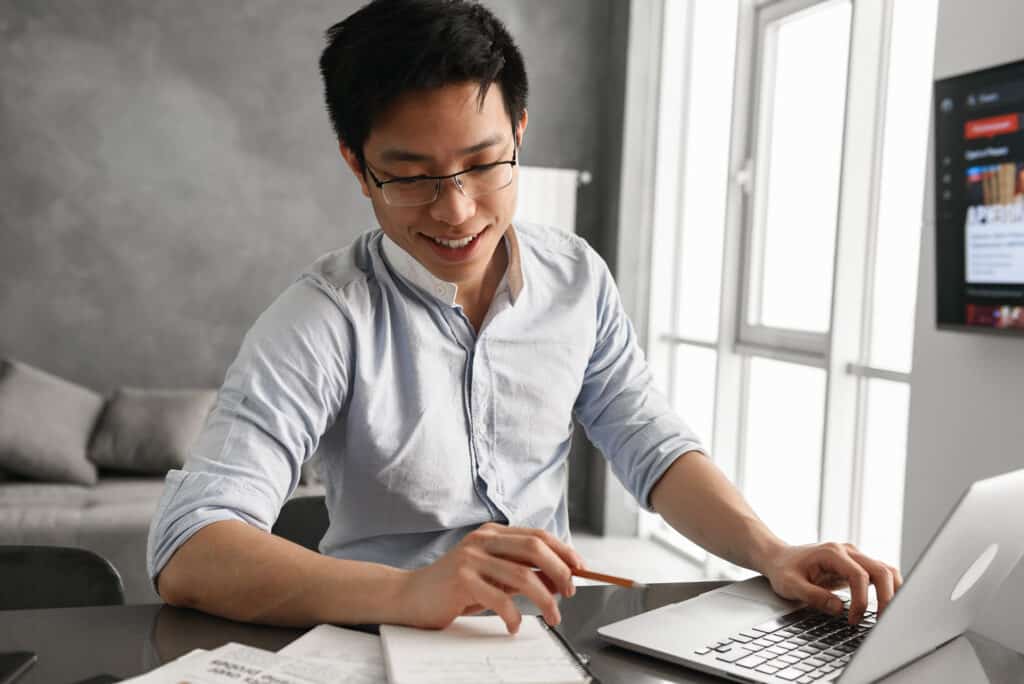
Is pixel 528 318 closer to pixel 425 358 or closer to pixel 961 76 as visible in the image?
pixel 425 358

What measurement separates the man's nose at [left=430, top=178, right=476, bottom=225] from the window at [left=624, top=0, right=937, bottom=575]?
7.12 ft

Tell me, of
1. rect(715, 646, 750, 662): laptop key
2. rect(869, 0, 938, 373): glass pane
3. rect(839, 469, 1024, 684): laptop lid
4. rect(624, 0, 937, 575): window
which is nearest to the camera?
rect(839, 469, 1024, 684): laptop lid

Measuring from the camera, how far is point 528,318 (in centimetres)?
148

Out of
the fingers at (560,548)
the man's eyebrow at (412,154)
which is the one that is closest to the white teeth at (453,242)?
the man's eyebrow at (412,154)

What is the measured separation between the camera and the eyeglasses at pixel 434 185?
4.00 feet

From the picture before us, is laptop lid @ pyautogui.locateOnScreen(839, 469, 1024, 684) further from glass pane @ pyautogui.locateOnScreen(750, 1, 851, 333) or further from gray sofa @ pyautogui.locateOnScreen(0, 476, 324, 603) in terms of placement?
gray sofa @ pyautogui.locateOnScreen(0, 476, 324, 603)

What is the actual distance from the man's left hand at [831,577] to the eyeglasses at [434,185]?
0.58 meters

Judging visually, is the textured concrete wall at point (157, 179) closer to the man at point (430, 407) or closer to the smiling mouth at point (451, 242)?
the man at point (430, 407)

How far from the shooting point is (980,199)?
2.30 m

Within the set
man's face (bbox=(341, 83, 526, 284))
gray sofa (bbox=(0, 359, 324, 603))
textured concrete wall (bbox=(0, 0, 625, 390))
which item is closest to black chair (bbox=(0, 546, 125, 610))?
man's face (bbox=(341, 83, 526, 284))

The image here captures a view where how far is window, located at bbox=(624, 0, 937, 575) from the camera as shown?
3.12 m

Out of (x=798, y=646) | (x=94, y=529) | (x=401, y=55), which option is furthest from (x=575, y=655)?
(x=94, y=529)

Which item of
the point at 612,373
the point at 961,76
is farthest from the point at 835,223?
the point at 612,373

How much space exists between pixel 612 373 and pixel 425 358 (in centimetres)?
34
